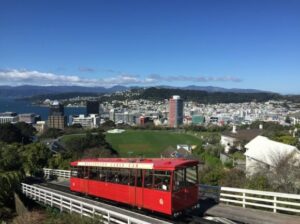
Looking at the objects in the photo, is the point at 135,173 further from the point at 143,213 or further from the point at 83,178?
the point at 83,178

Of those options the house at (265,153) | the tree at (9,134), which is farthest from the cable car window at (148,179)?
the tree at (9,134)

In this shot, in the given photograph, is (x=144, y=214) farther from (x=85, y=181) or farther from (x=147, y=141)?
(x=147, y=141)

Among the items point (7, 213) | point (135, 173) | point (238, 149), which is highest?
point (135, 173)

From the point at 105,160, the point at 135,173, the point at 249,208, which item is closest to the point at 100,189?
the point at 105,160

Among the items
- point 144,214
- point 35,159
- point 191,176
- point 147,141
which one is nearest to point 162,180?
point 191,176

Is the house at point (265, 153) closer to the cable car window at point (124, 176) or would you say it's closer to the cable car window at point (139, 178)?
the cable car window at point (124, 176)

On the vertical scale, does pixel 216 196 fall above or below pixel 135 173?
below
